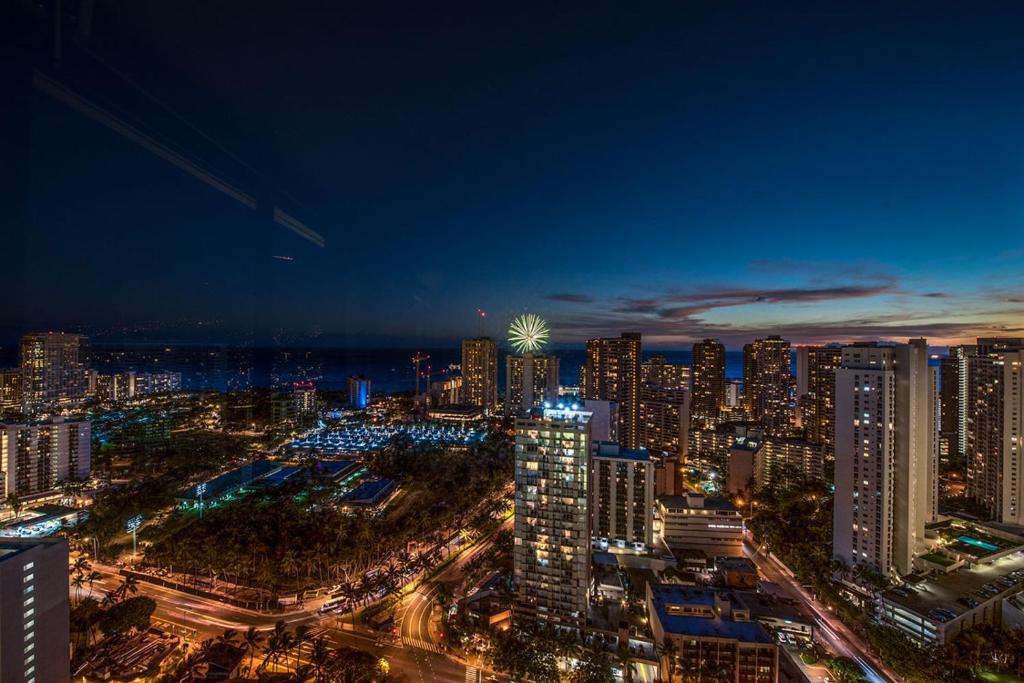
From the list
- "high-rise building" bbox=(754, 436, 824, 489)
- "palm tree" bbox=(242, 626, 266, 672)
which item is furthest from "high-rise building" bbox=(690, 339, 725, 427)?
"palm tree" bbox=(242, 626, 266, 672)

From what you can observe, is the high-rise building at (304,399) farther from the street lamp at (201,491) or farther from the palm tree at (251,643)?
the palm tree at (251,643)

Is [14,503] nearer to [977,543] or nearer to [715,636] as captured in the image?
[715,636]

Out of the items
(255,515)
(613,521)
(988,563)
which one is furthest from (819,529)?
(255,515)

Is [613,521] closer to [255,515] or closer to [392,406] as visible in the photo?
[255,515]

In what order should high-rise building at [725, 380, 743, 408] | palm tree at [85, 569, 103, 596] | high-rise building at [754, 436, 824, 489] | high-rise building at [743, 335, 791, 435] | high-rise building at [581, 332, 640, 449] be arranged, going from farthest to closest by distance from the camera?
high-rise building at [725, 380, 743, 408] → high-rise building at [743, 335, 791, 435] → high-rise building at [581, 332, 640, 449] → high-rise building at [754, 436, 824, 489] → palm tree at [85, 569, 103, 596]

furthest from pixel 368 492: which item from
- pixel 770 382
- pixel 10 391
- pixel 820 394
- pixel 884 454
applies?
pixel 770 382

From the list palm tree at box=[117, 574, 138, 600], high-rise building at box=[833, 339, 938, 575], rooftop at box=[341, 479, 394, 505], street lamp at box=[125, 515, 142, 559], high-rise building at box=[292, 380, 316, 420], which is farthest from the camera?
high-rise building at box=[292, 380, 316, 420]

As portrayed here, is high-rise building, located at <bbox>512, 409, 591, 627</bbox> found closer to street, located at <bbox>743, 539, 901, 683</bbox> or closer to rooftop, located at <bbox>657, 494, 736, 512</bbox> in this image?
street, located at <bbox>743, 539, 901, 683</bbox>
